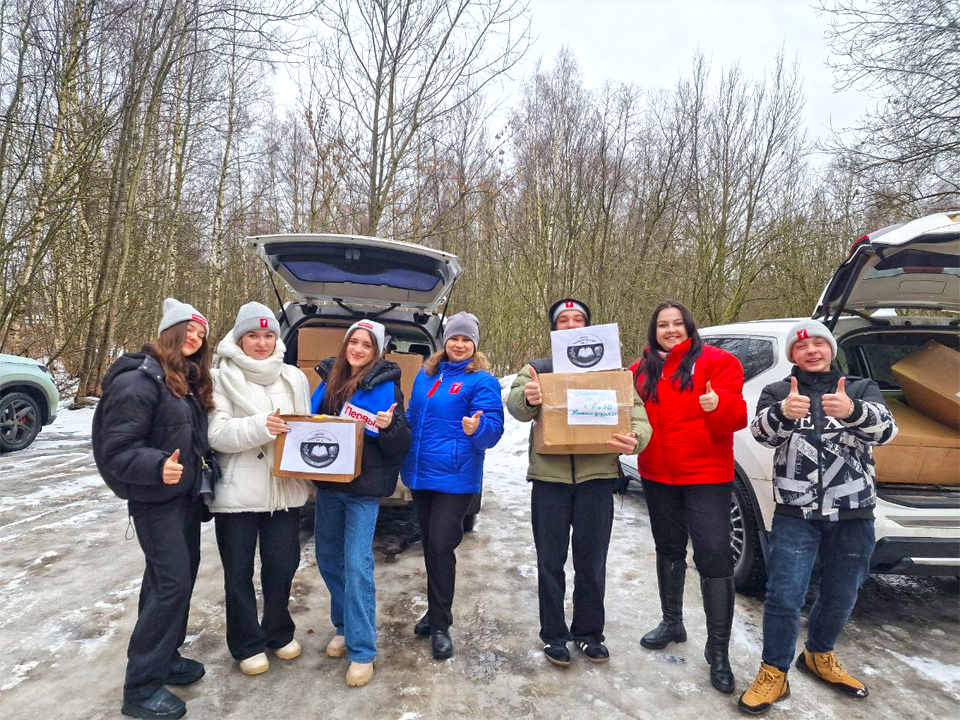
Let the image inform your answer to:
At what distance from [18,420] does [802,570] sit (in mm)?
8465

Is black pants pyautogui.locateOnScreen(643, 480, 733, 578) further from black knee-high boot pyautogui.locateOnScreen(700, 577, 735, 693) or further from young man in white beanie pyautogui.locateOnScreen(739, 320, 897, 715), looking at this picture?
young man in white beanie pyautogui.locateOnScreen(739, 320, 897, 715)

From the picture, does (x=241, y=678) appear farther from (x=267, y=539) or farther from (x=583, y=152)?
(x=583, y=152)

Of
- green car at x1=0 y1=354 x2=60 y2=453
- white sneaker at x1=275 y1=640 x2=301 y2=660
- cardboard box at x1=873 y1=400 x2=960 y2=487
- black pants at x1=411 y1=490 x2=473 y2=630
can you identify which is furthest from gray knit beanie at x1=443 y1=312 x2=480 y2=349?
green car at x1=0 y1=354 x2=60 y2=453

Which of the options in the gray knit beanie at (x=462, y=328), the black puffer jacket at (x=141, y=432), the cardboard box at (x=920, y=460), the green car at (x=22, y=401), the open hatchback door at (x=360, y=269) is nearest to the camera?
the black puffer jacket at (x=141, y=432)

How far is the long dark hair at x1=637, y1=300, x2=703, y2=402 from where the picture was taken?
2686 mm

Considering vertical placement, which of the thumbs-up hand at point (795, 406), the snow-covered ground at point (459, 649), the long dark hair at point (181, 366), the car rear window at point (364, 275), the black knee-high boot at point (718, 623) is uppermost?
the car rear window at point (364, 275)

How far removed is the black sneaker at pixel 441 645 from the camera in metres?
2.71

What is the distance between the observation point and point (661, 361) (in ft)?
9.23

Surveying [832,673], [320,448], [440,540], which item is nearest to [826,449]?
[832,673]

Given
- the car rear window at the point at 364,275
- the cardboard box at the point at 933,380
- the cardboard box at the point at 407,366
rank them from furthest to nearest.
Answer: the cardboard box at the point at 407,366 → the car rear window at the point at 364,275 → the cardboard box at the point at 933,380

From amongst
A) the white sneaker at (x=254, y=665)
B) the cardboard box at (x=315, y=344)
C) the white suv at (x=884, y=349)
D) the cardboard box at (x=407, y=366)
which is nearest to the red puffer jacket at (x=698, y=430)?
the white suv at (x=884, y=349)

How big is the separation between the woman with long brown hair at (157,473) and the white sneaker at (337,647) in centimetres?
67

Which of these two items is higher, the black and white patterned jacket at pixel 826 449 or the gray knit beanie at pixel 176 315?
the gray knit beanie at pixel 176 315

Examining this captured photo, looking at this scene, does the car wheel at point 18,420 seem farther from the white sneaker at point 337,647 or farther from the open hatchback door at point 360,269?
the white sneaker at point 337,647
